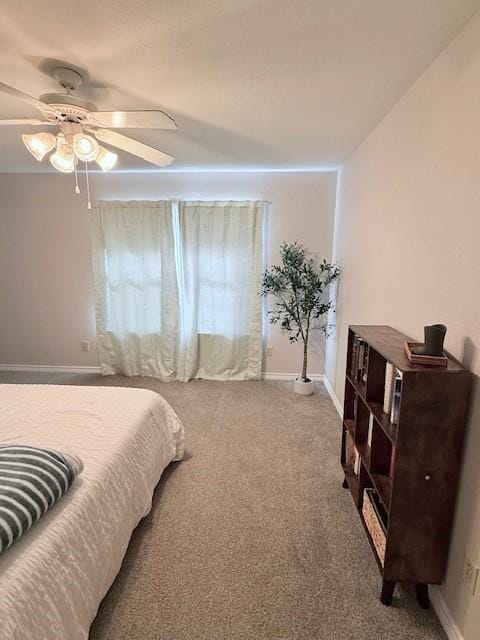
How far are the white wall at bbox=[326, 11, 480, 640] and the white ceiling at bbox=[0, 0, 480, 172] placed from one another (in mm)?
173

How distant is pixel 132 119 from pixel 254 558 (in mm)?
2228

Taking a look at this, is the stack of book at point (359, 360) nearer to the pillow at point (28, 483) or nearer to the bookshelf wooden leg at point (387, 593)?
the bookshelf wooden leg at point (387, 593)

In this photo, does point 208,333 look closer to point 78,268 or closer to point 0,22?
point 78,268

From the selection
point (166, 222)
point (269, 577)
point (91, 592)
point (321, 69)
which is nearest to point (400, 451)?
point (269, 577)

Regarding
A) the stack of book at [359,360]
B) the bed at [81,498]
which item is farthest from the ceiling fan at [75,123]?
the stack of book at [359,360]

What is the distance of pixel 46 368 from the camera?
4129 mm

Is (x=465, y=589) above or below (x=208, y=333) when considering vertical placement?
below

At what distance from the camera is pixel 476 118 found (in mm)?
1195

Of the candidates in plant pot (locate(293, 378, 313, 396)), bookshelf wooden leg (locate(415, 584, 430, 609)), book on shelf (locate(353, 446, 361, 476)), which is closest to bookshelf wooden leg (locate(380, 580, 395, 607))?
bookshelf wooden leg (locate(415, 584, 430, 609))

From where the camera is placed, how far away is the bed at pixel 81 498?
95cm

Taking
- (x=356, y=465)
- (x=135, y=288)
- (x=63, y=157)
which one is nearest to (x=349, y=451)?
(x=356, y=465)

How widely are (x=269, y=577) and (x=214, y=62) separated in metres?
2.41

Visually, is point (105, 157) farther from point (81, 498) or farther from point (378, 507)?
point (378, 507)

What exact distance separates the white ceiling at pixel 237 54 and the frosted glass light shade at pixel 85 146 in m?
0.31
